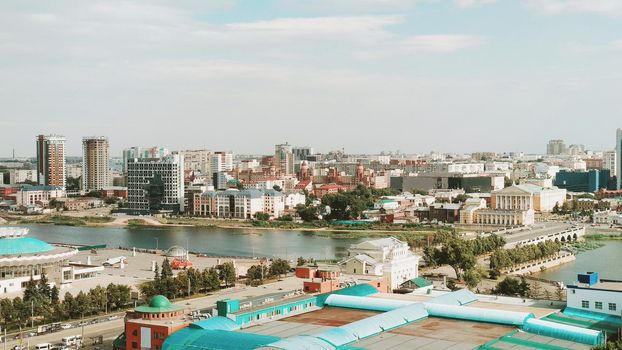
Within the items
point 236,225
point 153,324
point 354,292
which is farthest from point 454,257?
point 236,225

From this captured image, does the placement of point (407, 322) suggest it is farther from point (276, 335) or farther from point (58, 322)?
point (58, 322)

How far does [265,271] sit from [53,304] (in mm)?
4388

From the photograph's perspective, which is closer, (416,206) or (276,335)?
(276,335)

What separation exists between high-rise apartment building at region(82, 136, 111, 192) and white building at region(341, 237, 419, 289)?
31.2 metres

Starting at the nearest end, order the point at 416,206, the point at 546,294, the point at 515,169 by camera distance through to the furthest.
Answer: the point at 546,294, the point at 416,206, the point at 515,169

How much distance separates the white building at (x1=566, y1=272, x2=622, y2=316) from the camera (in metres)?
8.45

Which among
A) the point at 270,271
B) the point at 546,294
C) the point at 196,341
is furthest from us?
the point at 270,271

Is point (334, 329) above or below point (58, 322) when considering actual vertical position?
above

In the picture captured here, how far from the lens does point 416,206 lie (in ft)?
102

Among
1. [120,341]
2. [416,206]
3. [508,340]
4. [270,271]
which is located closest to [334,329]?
[508,340]

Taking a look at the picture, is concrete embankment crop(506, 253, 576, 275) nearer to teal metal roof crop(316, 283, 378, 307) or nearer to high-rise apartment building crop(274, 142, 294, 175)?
teal metal roof crop(316, 283, 378, 307)

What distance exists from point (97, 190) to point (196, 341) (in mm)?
36363

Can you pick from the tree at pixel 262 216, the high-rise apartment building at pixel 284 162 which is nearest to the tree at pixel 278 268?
the tree at pixel 262 216

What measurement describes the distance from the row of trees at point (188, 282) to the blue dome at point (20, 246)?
2.24m
